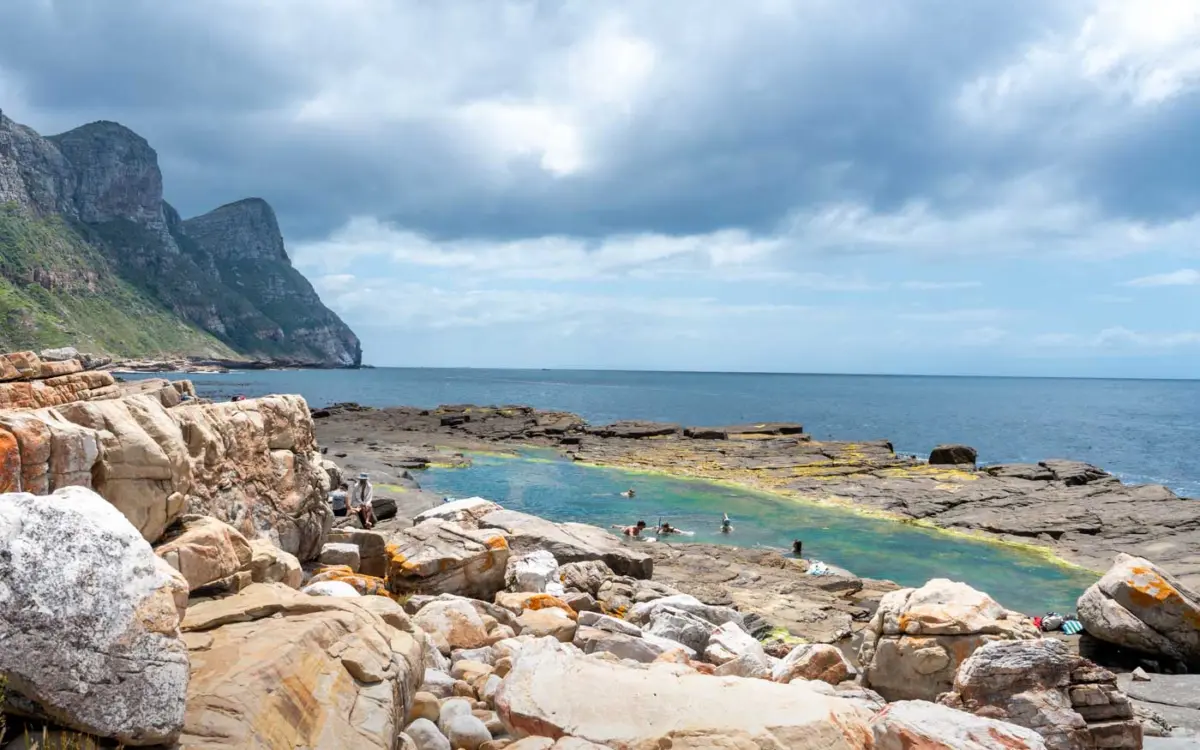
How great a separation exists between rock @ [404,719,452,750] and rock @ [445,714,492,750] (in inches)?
5.5

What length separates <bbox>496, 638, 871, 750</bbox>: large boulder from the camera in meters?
5.85

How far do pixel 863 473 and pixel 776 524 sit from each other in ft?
49.8

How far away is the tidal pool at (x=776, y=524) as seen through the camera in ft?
77.4

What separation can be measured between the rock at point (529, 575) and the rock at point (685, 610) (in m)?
2.03

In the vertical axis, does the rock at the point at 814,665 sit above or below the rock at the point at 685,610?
above

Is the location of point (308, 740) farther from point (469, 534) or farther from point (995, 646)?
point (469, 534)

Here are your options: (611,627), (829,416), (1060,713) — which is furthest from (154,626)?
(829,416)

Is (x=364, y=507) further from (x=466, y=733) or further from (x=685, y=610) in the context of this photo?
(x=466, y=733)

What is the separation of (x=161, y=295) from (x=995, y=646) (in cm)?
22700

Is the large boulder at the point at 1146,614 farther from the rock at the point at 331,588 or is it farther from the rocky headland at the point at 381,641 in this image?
the rock at the point at 331,588

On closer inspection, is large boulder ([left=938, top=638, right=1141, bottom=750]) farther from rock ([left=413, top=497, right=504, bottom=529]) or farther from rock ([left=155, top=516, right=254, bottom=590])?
rock ([left=413, top=497, right=504, bottom=529])

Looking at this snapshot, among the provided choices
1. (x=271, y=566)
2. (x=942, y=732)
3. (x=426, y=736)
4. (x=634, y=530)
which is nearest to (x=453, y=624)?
(x=271, y=566)

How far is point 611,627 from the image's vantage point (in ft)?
37.0

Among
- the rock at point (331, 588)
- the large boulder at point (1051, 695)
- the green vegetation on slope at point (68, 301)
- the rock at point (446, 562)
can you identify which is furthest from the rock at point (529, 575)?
the green vegetation on slope at point (68, 301)
